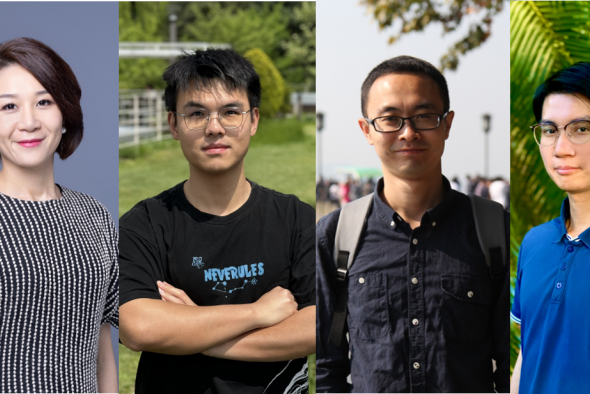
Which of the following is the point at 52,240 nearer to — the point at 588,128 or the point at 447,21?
the point at 447,21

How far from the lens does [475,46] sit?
314 cm

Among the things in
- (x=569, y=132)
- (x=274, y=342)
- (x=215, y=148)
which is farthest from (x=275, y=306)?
(x=569, y=132)

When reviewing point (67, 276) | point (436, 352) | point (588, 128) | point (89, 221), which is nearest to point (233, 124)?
point (89, 221)

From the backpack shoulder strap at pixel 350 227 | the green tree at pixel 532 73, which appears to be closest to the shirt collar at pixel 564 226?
the green tree at pixel 532 73

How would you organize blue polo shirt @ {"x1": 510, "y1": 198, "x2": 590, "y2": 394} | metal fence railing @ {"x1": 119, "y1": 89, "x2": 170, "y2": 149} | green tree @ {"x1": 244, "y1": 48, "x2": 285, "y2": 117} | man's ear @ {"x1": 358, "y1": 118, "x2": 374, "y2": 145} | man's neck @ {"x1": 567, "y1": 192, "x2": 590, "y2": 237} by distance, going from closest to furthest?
blue polo shirt @ {"x1": 510, "y1": 198, "x2": 590, "y2": 394}, man's neck @ {"x1": 567, "y1": 192, "x2": 590, "y2": 237}, man's ear @ {"x1": 358, "y1": 118, "x2": 374, "y2": 145}, green tree @ {"x1": 244, "y1": 48, "x2": 285, "y2": 117}, metal fence railing @ {"x1": 119, "y1": 89, "x2": 170, "y2": 149}

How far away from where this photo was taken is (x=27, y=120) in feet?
9.57

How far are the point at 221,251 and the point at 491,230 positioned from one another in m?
1.40

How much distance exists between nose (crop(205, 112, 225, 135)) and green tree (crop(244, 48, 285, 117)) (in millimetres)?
393

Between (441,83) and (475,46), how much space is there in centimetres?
29

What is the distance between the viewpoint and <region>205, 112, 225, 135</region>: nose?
3.03 metres

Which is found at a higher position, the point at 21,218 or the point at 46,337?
the point at 21,218

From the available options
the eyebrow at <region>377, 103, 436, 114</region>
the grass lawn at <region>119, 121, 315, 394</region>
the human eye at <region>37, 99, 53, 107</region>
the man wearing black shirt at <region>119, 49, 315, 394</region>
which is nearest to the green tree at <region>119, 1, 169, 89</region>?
the grass lawn at <region>119, 121, 315, 394</region>

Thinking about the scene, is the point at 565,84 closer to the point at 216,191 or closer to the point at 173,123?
the point at 216,191

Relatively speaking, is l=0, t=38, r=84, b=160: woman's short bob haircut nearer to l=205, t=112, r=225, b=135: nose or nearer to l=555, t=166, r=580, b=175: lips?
l=205, t=112, r=225, b=135: nose
